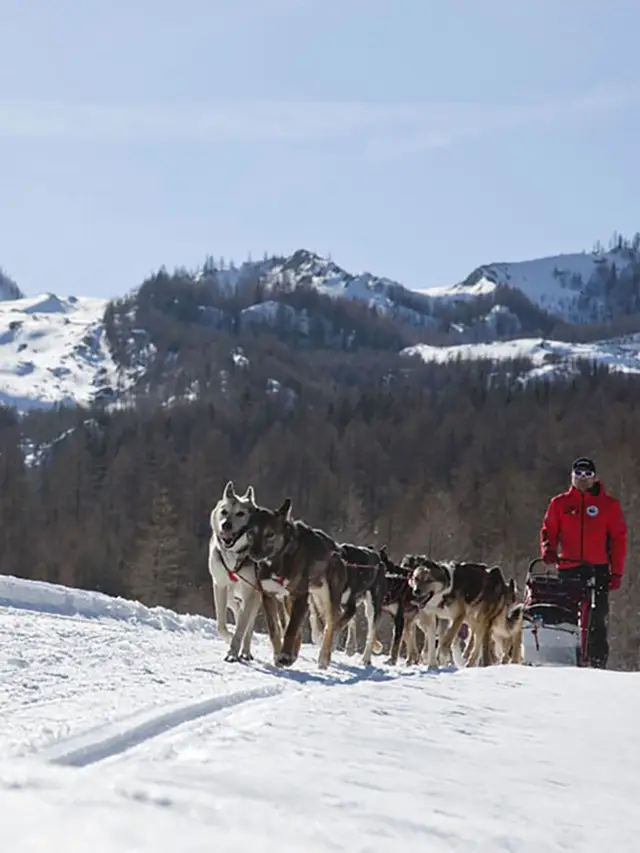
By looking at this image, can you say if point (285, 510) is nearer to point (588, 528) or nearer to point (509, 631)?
point (588, 528)

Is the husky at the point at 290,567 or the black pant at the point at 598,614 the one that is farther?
the black pant at the point at 598,614

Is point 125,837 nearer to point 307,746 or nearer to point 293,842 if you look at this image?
point 293,842

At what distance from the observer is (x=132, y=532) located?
257 feet

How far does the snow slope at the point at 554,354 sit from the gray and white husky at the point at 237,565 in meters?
146

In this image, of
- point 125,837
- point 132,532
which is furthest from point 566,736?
point 132,532

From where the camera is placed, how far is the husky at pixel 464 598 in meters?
11.2

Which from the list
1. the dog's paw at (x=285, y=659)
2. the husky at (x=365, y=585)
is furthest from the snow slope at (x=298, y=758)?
the husky at (x=365, y=585)

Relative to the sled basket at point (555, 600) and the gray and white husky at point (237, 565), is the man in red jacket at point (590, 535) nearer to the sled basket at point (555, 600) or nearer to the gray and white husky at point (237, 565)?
the sled basket at point (555, 600)

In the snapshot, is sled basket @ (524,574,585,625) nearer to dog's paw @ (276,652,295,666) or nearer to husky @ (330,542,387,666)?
husky @ (330,542,387,666)

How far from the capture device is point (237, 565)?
8898mm

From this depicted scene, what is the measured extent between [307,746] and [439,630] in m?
7.78

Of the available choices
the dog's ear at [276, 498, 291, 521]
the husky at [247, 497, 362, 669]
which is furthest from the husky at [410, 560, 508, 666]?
the dog's ear at [276, 498, 291, 521]

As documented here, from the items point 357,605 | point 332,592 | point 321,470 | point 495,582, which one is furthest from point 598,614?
point 321,470

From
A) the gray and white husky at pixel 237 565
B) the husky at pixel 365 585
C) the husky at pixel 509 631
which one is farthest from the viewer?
the husky at pixel 509 631
